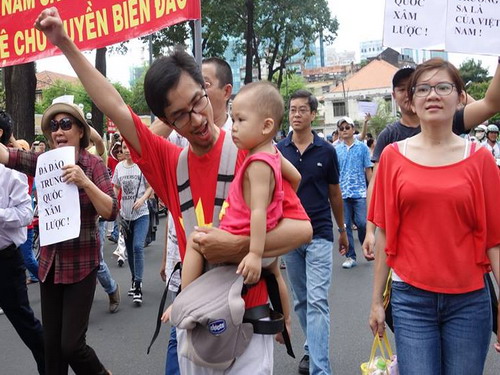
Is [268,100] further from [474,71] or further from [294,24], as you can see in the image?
[474,71]

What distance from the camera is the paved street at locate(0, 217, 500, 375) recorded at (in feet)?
14.8

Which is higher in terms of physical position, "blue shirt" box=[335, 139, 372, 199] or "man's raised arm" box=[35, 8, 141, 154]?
"man's raised arm" box=[35, 8, 141, 154]

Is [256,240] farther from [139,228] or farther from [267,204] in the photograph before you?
[139,228]

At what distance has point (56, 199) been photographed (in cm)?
338

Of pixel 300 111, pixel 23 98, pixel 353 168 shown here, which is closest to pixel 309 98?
pixel 300 111

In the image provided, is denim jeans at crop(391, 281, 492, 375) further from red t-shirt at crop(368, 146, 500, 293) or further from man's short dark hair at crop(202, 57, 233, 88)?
man's short dark hair at crop(202, 57, 233, 88)

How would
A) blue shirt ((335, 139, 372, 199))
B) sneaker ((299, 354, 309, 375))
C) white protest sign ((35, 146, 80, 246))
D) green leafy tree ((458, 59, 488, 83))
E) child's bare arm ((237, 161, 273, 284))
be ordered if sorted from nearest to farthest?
child's bare arm ((237, 161, 273, 284)), white protest sign ((35, 146, 80, 246)), sneaker ((299, 354, 309, 375)), blue shirt ((335, 139, 372, 199)), green leafy tree ((458, 59, 488, 83))

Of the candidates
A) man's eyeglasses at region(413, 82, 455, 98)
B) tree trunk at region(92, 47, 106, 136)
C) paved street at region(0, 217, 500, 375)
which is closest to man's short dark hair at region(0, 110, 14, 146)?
paved street at region(0, 217, 500, 375)

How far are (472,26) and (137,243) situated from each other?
4.60 metres

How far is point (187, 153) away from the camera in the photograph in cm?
235

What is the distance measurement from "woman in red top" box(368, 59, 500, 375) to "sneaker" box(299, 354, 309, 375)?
1839mm

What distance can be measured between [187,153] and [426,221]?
1.05 meters

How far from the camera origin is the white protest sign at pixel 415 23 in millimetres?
3453

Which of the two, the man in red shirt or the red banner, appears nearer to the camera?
the man in red shirt
